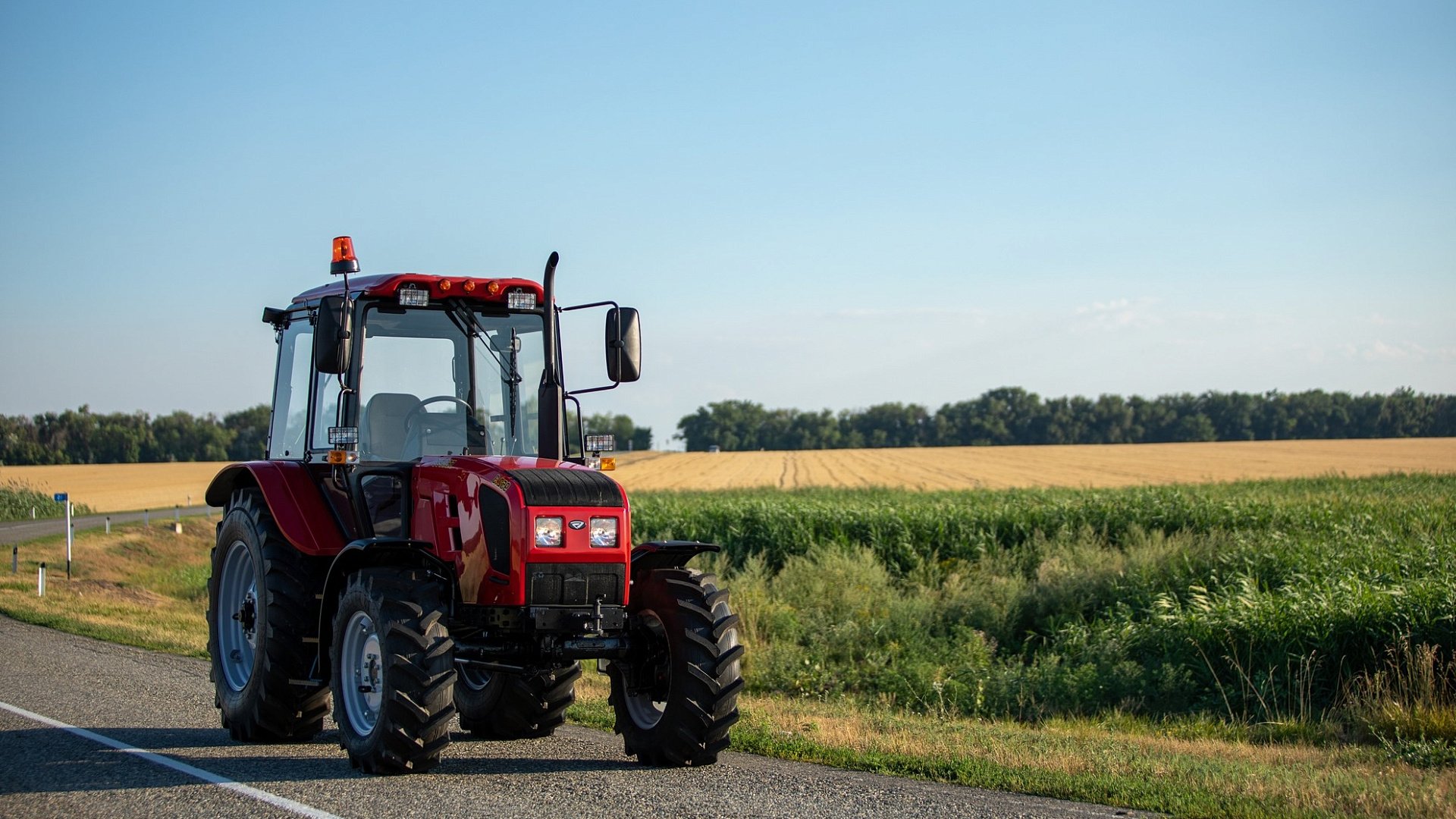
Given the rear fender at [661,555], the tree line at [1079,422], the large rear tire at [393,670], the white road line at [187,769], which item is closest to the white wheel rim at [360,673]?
the large rear tire at [393,670]

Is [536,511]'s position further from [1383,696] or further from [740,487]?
[740,487]

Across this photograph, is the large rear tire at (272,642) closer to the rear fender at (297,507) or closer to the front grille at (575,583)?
the rear fender at (297,507)

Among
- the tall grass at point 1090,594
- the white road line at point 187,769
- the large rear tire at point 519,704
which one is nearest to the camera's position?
the white road line at point 187,769

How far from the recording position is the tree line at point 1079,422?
276 feet

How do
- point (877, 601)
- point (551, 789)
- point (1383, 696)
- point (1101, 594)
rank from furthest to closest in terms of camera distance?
point (877, 601) → point (1101, 594) → point (1383, 696) → point (551, 789)

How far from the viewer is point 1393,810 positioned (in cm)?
632

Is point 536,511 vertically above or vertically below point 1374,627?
above

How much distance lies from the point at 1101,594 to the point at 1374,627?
5251 millimetres

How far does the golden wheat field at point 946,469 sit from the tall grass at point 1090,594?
13206mm

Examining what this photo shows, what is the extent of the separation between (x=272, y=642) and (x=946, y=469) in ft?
161

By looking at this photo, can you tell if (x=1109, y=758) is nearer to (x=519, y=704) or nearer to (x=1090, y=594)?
(x=519, y=704)

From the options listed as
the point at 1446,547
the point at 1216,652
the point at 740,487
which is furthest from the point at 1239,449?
the point at 1216,652

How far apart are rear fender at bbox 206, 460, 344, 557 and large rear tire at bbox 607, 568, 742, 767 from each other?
2060 mm

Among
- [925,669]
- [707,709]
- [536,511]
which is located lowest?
[925,669]
